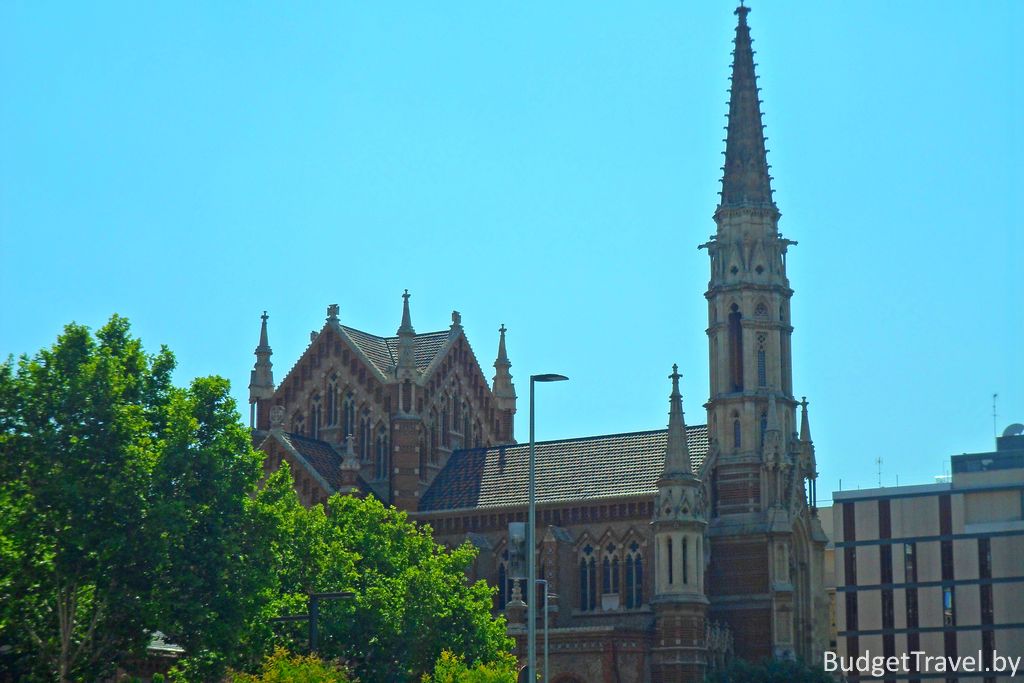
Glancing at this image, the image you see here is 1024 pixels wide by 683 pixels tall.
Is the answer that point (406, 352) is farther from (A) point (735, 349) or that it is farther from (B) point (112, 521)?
(B) point (112, 521)

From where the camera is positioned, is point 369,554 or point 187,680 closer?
point 187,680

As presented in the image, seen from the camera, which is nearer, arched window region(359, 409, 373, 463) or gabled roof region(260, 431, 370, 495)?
gabled roof region(260, 431, 370, 495)

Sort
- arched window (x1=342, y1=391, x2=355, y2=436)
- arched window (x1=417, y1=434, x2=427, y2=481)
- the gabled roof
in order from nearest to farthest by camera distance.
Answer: the gabled roof, arched window (x1=417, y1=434, x2=427, y2=481), arched window (x1=342, y1=391, x2=355, y2=436)

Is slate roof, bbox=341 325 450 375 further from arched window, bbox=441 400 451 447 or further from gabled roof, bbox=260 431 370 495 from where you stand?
gabled roof, bbox=260 431 370 495

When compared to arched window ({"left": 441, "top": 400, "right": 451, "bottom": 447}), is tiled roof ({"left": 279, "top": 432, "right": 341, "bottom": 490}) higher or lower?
lower

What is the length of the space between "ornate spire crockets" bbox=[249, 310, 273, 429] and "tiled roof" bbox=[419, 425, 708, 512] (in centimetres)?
1079

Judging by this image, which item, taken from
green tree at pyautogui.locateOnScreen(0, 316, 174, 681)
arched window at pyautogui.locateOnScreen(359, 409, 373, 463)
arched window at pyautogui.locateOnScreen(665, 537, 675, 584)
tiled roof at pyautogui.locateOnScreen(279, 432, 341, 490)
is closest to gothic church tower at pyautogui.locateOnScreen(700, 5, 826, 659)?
arched window at pyautogui.locateOnScreen(665, 537, 675, 584)

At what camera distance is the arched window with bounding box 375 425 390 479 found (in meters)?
96.2

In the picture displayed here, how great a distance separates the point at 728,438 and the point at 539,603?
39.6 feet

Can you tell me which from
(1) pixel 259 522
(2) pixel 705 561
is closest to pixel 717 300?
(2) pixel 705 561

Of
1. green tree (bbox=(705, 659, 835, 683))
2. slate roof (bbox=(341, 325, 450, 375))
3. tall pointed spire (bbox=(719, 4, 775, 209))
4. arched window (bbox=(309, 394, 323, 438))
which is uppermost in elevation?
tall pointed spire (bbox=(719, 4, 775, 209))

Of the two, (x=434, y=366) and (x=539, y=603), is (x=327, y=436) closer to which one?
(x=434, y=366)

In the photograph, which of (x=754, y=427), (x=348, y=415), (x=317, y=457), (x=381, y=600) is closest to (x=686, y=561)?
(x=754, y=427)

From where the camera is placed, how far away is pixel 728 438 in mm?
89750
